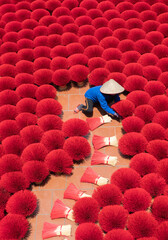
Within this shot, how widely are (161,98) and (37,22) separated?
1620 millimetres

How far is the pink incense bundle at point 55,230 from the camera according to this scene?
1.64 m

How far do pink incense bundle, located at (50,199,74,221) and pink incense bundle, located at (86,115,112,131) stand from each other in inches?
26.1

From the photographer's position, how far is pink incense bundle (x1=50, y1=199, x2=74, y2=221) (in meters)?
1.70

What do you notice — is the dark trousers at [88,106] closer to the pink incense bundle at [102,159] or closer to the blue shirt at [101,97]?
the blue shirt at [101,97]

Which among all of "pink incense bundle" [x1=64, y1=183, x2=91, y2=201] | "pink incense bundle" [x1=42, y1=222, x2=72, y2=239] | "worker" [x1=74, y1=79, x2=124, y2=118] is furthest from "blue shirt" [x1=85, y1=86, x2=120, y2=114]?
"pink incense bundle" [x1=42, y1=222, x2=72, y2=239]

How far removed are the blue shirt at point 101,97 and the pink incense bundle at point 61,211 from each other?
82cm

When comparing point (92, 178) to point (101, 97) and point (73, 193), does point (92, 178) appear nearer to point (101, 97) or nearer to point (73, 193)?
point (73, 193)

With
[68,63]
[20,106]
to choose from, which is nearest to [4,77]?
[20,106]

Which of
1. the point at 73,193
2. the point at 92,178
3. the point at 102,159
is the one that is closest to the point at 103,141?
the point at 102,159

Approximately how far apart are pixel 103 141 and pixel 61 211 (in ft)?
1.98

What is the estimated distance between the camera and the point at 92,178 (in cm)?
188

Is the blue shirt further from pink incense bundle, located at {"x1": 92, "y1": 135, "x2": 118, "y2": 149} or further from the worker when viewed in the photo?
pink incense bundle, located at {"x1": 92, "y1": 135, "x2": 118, "y2": 149}

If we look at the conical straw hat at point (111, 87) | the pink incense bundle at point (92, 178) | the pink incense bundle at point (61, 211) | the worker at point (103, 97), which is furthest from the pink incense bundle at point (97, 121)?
the pink incense bundle at point (61, 211)

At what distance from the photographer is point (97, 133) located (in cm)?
218
